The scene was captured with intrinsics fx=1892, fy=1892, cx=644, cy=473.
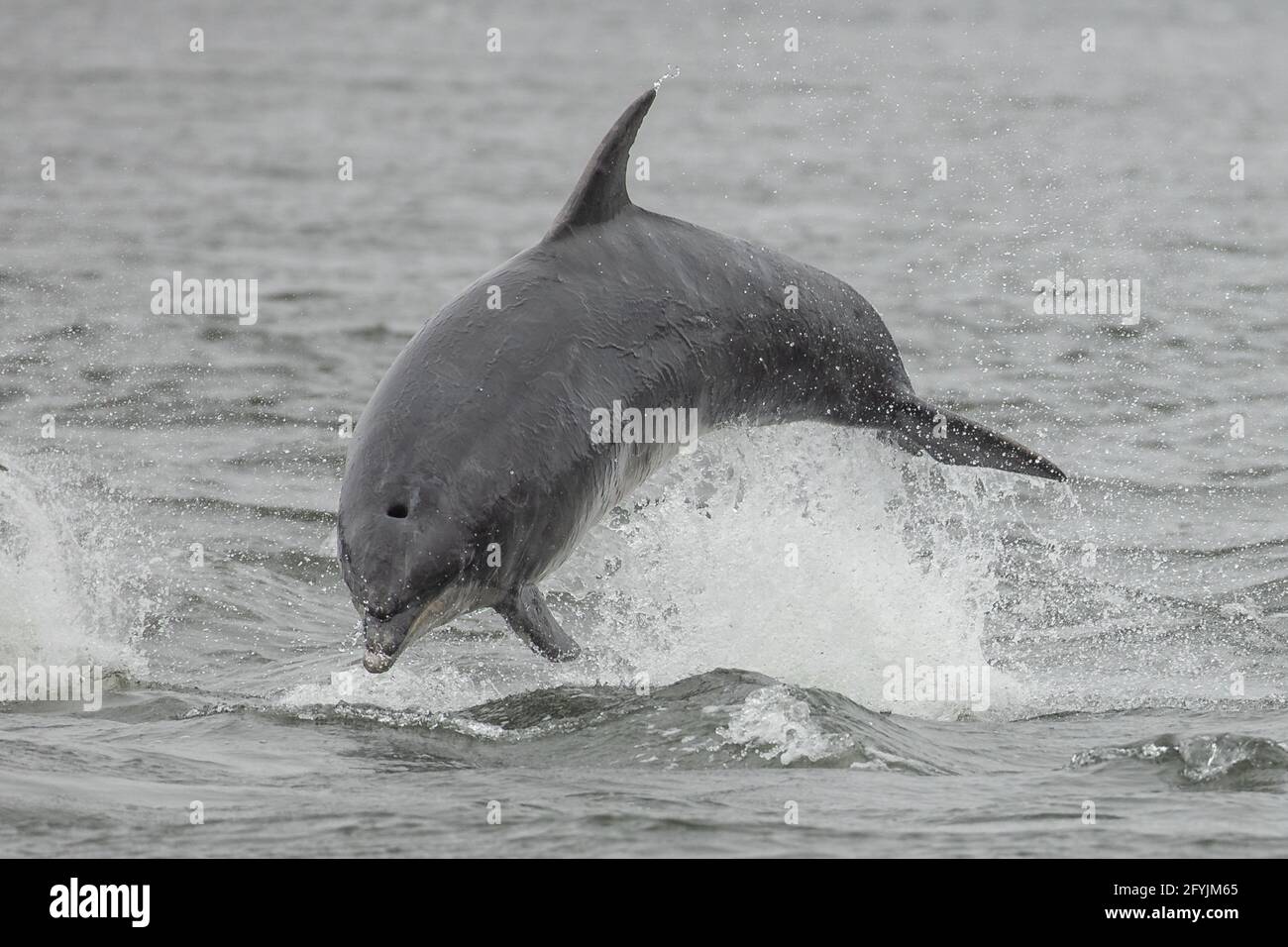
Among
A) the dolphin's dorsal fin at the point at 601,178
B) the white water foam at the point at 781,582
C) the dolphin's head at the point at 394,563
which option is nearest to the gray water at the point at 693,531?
the white water foam at the point at 781,582

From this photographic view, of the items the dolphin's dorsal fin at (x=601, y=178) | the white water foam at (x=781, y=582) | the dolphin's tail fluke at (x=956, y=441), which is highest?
the dolphin's dorsal fin at (x=601, y=178)

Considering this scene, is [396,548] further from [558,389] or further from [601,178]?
[601,178]

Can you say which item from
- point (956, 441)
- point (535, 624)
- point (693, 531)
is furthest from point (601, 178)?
point (693, 531)

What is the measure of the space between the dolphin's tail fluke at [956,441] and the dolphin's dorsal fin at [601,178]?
101 inches

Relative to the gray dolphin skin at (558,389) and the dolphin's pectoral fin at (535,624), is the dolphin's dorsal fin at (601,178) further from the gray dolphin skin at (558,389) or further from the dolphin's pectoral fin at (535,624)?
the dolphin's pectoral fin at (535,624)

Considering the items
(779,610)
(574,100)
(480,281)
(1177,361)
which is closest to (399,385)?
(480,281)

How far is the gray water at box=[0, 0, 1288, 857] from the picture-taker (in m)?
7.51

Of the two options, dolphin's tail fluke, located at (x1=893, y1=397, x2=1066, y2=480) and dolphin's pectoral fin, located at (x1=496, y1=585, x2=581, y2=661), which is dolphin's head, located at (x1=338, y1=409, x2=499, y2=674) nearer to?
dolphin's pectoral fin, located at (x1=496, y1=585, x2=581, y2=661)

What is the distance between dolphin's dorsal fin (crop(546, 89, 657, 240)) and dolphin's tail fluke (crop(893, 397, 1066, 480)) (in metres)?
2.56

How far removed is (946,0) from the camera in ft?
250

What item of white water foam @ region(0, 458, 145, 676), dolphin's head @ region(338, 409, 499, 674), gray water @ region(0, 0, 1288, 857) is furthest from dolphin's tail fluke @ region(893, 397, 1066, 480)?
white water foam @ region(0, 458, 145, 676)

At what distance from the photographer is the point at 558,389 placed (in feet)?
27.5

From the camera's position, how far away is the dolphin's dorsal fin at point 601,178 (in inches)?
355

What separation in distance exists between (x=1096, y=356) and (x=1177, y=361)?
86 centimetres
